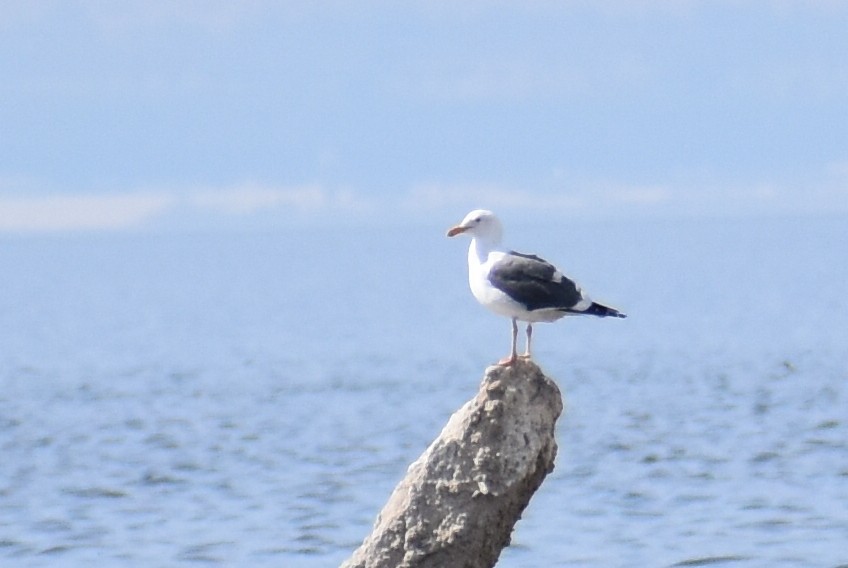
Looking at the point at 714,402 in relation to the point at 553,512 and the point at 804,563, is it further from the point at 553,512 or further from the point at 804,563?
the point at 804,563

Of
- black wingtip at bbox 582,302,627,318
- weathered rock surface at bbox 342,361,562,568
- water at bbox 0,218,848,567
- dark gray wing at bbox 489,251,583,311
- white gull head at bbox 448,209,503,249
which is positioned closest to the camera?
weathered rock surface at bbox 342,361,562,568

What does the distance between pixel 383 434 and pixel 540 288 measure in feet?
64.5

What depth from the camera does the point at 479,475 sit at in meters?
11.6

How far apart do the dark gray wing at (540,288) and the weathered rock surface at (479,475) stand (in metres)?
0.66

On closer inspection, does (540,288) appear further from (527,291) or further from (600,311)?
(600,311)

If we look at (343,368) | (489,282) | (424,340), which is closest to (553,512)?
(489,282)

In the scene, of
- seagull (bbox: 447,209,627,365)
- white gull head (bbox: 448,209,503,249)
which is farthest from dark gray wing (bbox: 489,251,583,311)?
white gull head (bbox: 448,209,503,249)

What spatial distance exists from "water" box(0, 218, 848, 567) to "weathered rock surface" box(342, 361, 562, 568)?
26.4ft

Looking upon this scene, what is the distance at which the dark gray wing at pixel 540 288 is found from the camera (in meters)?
12.2

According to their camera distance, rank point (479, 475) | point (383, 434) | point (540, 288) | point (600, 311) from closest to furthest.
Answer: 1. point (479, 475)
2. point (540, 288)
3. point (600, 311)
4. point (383, 434)

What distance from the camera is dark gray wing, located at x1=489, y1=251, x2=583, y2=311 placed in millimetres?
12172

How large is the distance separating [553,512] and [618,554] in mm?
2813

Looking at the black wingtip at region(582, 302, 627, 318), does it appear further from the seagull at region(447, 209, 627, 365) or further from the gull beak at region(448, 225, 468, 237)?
the gull beak at region(448, 225, 468, 237)

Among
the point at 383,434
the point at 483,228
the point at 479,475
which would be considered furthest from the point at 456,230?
the point at 383,434
